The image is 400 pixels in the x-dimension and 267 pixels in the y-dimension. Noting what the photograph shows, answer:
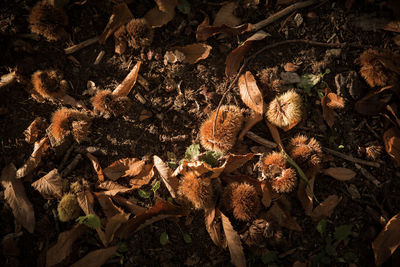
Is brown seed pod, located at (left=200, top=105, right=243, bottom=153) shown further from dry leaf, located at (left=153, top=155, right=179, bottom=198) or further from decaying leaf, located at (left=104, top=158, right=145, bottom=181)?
decaying leaf, located at (left=104, top=158, right=145, bottom=181)

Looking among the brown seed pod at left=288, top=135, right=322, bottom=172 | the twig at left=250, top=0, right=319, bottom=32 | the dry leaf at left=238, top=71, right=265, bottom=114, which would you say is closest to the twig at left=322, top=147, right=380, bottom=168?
the brown seed pod at left=288, top=135, right=322, bottom=172

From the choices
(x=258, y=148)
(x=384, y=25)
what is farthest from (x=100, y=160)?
(x=384, y=25)

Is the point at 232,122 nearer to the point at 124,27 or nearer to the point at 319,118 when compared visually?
the point at 319,118

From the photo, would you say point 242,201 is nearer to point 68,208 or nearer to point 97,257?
point 97,257

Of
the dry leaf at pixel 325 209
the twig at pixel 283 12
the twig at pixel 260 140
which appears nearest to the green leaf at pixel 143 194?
the twig at pixel 260 140

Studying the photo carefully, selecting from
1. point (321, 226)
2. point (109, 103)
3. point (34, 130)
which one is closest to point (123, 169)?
point (109, 103)

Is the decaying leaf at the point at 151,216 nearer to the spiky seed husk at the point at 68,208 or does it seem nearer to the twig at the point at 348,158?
the spiky seed husk at the point at 68,208

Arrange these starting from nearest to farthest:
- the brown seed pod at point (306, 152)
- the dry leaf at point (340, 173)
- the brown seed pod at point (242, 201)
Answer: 1. the brown seed pod at point (242, 201)
2. the brown seed pod at point (306, 152)
3. the dry leaf at point (340, 173)
